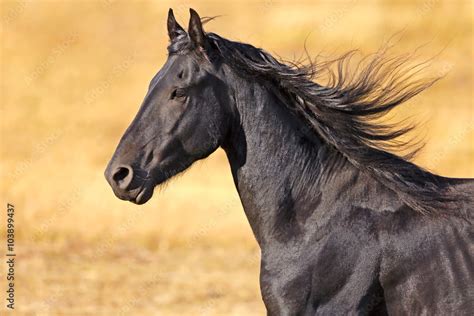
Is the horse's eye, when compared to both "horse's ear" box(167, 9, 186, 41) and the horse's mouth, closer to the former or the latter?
"horse's ear" box(167, 9, 186, 41)

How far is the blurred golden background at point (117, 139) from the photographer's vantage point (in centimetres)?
1288

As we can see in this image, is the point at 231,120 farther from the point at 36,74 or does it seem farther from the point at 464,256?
the point at 36,74

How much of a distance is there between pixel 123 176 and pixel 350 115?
1.28m

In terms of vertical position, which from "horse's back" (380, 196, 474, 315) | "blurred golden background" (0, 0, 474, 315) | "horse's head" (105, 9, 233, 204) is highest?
"blurred golden background" (0, 0, 474, 315)

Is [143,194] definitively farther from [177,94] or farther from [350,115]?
[350,115]

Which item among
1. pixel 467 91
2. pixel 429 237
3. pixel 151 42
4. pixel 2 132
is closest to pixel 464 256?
pixel 429 237

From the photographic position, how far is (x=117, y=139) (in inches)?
870

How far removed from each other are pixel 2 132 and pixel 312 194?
56.1ft

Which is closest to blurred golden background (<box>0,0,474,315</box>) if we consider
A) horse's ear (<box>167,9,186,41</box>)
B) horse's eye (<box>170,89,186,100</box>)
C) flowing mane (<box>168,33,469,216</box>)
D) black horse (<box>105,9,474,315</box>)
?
flowing mane (<box>168,33,469,216</box>)

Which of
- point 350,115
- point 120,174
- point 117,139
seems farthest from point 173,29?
point 117,139

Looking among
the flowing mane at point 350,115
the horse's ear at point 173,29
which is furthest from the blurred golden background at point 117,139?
the horse's ear at point 173,29

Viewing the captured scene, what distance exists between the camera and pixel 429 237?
18.7 feet

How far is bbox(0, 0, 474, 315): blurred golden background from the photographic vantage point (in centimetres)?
1288

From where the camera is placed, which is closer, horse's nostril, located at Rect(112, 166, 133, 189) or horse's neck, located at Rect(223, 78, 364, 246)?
horse's nostril, located at Rect(112, 166, 133, 189)
